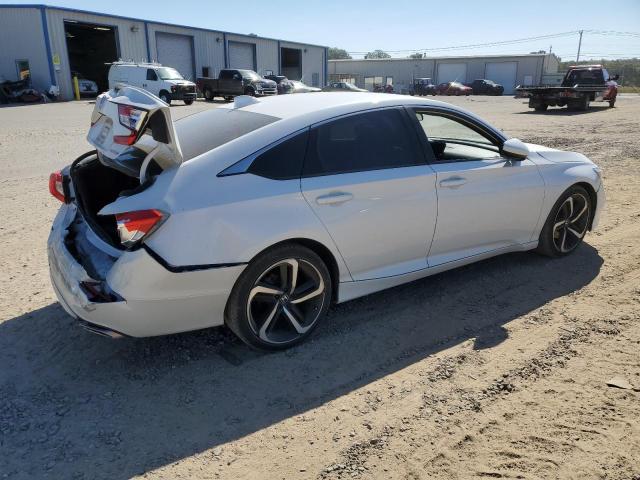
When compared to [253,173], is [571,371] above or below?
below

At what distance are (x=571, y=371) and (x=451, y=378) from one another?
0.75 m

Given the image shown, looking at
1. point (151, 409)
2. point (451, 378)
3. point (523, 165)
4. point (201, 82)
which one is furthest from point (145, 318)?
point (201, 82)

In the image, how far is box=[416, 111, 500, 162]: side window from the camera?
4070 mm

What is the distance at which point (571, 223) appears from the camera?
496 cm

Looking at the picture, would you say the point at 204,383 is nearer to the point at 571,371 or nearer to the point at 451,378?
the point at 451,378

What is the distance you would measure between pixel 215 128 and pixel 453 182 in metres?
1.78

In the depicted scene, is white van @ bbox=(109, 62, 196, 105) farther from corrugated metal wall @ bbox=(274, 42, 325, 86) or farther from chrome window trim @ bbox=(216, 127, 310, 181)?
chrome window trim @ bbox=(216, 127, 310, 181)

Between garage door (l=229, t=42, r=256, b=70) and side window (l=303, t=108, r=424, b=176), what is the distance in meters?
43.3

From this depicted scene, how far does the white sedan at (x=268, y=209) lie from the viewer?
2.85 metres

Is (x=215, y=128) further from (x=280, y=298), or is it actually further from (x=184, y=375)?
(x=184, y=375)

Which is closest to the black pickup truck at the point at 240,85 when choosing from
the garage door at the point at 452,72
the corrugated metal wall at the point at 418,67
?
the corrugated metal wall at the point at 418,67

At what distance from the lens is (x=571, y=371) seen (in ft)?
10.3

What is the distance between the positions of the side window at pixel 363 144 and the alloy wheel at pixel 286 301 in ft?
2.09

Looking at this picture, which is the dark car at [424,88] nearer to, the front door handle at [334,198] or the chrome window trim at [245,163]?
the front door handle at [334,198]
